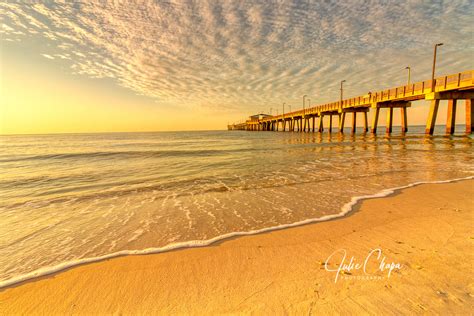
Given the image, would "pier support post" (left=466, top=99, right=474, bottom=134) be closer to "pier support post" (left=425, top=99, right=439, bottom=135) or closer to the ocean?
"pier support post" (left=425, top=99, right=439, bottom=135)

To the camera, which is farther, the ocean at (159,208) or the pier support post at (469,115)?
the pier support post at (469,115)

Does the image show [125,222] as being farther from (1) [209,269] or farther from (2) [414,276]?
(2) [414,276]

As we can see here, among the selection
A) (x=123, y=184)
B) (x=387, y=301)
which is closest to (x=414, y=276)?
(x=387, y=301)

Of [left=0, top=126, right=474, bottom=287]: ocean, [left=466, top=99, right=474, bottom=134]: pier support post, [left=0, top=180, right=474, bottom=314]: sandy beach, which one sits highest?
[left=466, top=99, right=474, bottom=134]: pier support post

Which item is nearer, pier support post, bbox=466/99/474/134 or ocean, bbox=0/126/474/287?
ocean, bbox=0/126/474/287

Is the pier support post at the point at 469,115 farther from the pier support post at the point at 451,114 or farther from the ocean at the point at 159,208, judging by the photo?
the ocean at the point at 159,208

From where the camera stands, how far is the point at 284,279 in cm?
239

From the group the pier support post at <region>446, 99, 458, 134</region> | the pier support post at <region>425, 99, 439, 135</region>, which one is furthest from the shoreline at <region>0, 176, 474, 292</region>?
the pier support post at <region>446, 99, 458, 134</region>

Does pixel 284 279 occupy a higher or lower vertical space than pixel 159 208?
higher

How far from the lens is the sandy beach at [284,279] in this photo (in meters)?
2.01

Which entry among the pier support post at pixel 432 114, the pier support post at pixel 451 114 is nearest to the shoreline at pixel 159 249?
the pier support post at pixel 432 114

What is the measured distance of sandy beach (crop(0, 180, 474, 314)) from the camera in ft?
6.61

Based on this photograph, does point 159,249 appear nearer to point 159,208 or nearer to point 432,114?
point 159,208

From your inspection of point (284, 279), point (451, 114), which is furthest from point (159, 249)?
point (451, 114)
